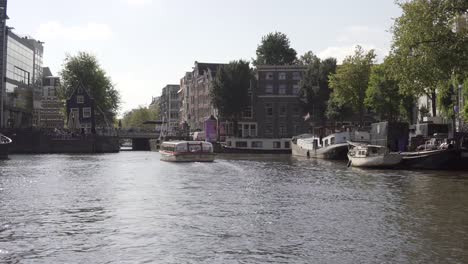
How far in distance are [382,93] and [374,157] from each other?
2572cm

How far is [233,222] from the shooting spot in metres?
22.7

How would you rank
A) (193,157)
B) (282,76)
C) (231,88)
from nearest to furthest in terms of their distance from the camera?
1. (193,157)
2. (231,88)
3. (282,76)

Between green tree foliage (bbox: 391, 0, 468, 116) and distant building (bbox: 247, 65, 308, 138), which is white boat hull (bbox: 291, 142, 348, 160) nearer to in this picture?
green tree foliage (bbox: 391, 0, 468, 116)

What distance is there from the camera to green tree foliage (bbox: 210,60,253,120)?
112 metres

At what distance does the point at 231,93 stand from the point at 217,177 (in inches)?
2660

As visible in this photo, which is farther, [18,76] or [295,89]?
[295,89]

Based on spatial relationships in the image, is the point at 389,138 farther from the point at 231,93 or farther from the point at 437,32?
the point at 231,93

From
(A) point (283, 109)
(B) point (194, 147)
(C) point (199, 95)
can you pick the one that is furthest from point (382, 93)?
(C) point (199, 95)

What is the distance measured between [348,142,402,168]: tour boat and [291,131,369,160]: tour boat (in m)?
14.0

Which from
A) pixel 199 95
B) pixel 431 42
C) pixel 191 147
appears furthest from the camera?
pixel 199 95

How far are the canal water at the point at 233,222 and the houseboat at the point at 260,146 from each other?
63117 millimetres

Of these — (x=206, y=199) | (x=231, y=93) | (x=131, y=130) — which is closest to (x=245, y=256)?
(x=206, y=199)

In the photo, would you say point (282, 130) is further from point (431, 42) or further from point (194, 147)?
point (431, 42)

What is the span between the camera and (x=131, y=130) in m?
136
